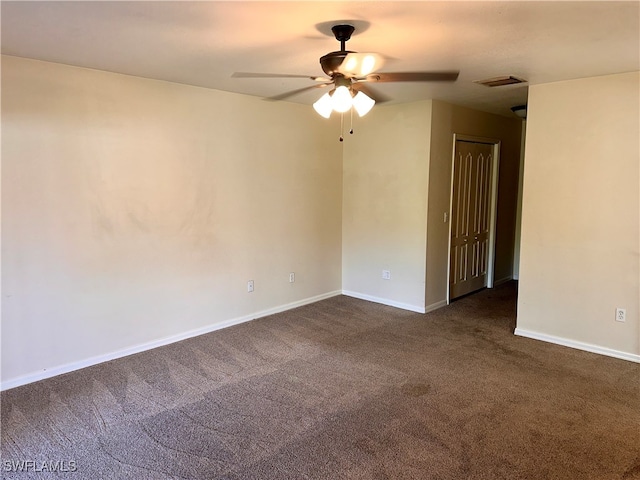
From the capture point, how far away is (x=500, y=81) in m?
3.83

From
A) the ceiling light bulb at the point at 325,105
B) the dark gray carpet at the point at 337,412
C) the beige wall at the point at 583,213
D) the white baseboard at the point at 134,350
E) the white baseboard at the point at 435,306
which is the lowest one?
the dark gray carpet at the point at 337,412

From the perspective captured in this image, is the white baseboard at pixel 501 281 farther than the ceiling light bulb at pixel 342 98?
Yes

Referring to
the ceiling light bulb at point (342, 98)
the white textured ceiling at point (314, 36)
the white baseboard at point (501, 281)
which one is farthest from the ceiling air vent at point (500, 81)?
the white baseboard at point (501, 281)

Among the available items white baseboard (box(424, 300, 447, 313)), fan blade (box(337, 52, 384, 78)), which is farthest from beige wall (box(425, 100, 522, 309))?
fan blade (box(337, 52, 384, 78))

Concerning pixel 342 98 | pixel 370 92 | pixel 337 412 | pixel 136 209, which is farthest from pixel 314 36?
pixel 337 412

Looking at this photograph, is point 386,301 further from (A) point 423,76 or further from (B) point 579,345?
(A) point 423,76

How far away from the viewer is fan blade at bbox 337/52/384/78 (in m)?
2.33

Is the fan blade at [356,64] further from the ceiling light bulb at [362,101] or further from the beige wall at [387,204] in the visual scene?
the beige wall at [387,204]

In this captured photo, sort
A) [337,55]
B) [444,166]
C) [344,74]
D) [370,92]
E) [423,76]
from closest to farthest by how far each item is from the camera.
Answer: [337,55] < [344,74] < [423,76] < [370,92] < [444,166]

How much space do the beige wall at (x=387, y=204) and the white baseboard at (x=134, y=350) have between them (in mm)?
901

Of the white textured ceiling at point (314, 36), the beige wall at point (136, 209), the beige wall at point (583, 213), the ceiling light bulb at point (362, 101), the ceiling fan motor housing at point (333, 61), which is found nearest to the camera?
the white textured ceiling at point (314, 36)

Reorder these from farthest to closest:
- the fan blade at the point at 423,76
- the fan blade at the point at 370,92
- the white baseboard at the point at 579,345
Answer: the fan blade at the point at 370,92, the white baseboard at the point at 579,345, the fan blade at the point at 423,76

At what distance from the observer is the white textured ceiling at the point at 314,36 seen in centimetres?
223

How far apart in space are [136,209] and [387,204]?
2.82m
